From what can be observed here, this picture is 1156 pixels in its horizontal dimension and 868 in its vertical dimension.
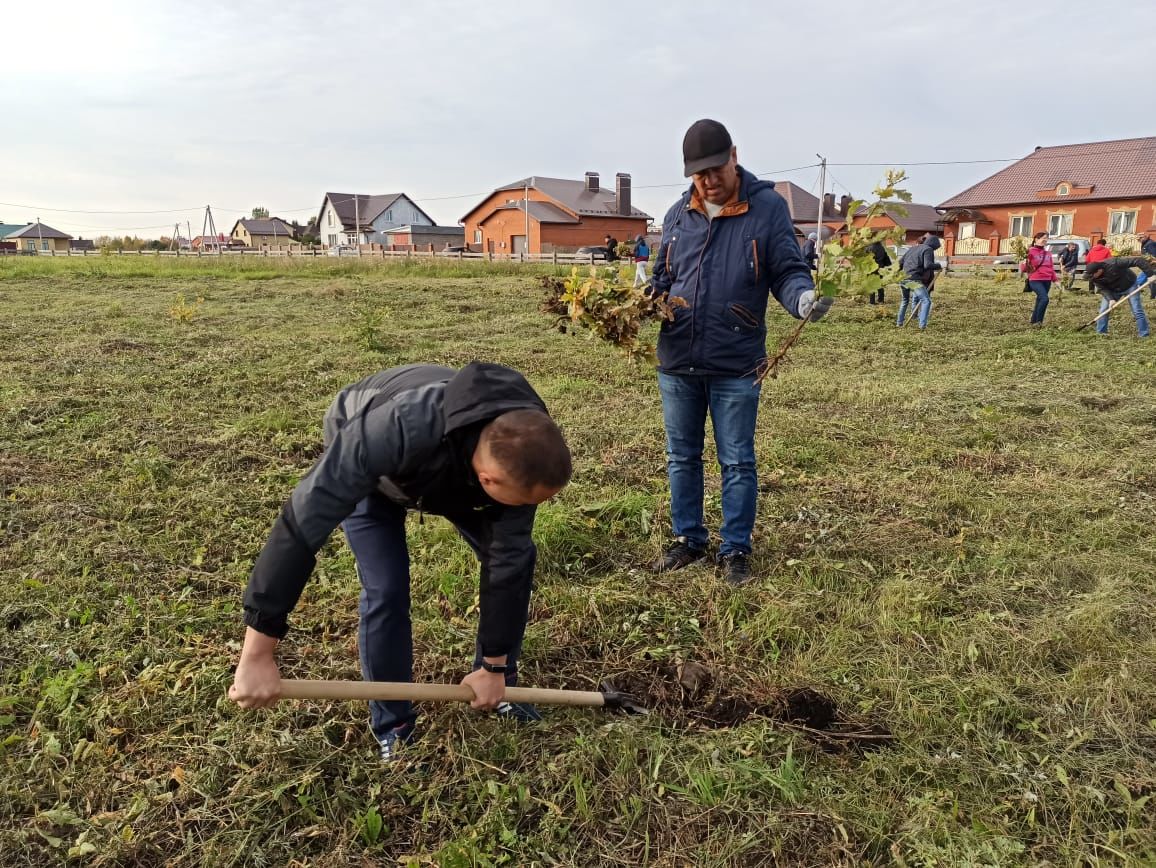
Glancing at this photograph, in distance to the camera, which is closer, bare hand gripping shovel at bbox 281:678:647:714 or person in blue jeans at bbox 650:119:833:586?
bare hand gripping shovel at bbox 281:678:647:714

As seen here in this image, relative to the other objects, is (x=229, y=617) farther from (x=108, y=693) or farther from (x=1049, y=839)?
(x=1049, y=839)

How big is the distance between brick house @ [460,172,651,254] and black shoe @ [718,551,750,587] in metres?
41.0

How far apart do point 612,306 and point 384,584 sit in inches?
64.3

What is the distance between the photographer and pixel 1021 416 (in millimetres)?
5914

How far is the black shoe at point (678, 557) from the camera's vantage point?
3377 mm

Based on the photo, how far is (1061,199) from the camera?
36000mm

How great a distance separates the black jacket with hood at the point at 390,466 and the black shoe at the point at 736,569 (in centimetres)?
154

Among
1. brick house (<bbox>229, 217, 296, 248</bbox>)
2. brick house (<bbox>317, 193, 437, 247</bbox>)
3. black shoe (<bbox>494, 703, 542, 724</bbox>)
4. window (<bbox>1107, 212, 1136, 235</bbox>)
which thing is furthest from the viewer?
brick house (<bbox>229, 217, 296, 248</bbox>)

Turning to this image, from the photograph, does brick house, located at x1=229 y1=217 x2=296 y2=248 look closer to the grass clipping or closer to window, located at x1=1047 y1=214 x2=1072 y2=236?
window, located at x1=1047 y1=214 x2=1072 y2=236

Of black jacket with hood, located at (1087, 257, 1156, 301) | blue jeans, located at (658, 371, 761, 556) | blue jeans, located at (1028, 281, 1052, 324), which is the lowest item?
blue jeans, located at (658, 371, 761, 556)

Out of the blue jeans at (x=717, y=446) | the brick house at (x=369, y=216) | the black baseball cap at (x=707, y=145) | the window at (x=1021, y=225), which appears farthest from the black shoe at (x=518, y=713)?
the brick house at (x=369, y=216)

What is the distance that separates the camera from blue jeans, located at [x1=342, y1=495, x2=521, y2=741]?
2.06m

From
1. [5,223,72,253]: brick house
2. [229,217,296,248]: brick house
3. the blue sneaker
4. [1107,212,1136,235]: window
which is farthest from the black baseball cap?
[5,223,72,253]: brick house

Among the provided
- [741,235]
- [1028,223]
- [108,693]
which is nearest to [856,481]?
[741,235]
